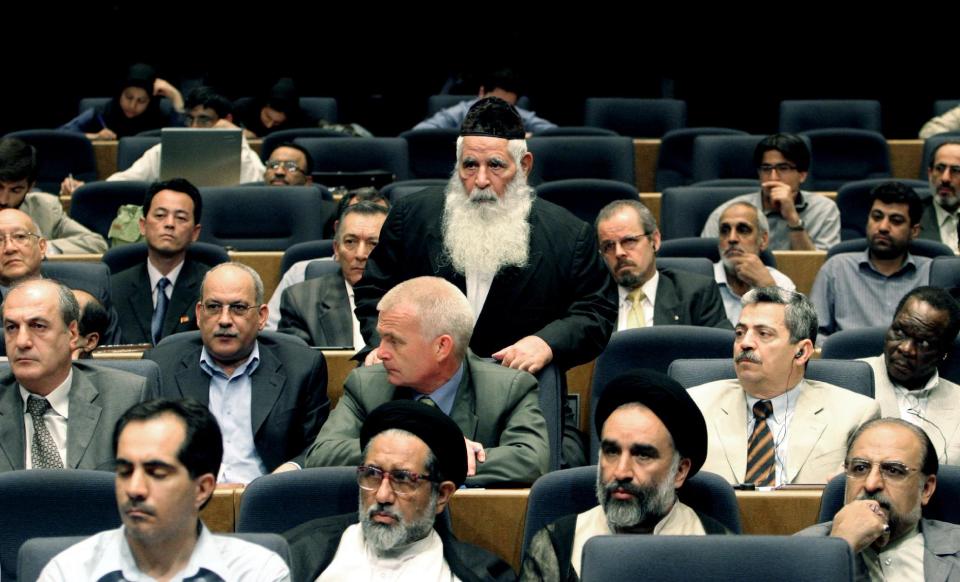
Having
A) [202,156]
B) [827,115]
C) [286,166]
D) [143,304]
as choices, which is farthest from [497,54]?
[143,304]

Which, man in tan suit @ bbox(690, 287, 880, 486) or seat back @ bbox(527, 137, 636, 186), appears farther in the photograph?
seat back @ bbox(527, 137, 636, 186)

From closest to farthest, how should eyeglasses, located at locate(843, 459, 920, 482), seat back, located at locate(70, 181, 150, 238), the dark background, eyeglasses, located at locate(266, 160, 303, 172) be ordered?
eyeglasses, located at locate(843, 459, 920, 482)
seat back, located at locate(70, 181, 150, 238)
eyeglasses, located at locate(266, 160, 303, 172)
the dark background

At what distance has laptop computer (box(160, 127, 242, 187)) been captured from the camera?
6.76m

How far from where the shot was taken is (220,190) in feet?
20.9

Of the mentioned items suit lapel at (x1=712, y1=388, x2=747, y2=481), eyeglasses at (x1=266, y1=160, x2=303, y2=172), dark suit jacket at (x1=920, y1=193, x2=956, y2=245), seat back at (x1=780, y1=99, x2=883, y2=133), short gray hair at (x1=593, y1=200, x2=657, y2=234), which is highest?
seat back at (x1=780, y1=99, x2=883, y2=133)

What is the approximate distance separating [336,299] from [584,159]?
94.0 inches

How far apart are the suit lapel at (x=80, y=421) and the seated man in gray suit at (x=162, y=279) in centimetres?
143

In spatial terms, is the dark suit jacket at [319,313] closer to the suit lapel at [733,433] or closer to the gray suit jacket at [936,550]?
the suit lapel at [733,433]

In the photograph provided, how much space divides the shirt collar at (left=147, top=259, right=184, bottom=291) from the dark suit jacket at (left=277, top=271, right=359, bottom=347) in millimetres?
495

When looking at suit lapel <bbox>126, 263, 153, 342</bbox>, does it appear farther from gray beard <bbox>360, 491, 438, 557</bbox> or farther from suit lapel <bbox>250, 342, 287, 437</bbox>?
gray beard <bbox>360, 491, 438, 557</bbox>

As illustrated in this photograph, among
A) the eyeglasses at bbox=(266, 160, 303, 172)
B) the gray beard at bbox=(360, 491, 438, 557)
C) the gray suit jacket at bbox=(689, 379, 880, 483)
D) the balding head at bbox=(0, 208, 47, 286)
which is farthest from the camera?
the eyeglasses at bbox=(266, 160, 303, 172)

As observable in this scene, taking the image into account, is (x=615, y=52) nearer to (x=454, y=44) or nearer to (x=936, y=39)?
(x=454, y=44)

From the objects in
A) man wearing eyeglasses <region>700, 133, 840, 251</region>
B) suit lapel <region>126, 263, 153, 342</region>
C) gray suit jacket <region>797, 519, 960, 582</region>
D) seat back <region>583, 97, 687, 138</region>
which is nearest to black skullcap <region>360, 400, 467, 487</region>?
gray suit jacket <region>797, 519, 960, 582</region>

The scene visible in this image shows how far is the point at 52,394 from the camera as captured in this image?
12.9 feet
